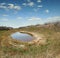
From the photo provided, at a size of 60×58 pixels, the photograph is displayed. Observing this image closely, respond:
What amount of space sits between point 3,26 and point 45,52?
3.60 feet

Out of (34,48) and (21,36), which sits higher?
(21,36)

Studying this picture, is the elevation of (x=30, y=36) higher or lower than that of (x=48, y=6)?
lower

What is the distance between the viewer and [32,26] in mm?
3871

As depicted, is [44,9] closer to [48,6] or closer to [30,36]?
[48,6]

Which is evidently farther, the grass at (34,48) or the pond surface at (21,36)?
the pond surface at (21,36)

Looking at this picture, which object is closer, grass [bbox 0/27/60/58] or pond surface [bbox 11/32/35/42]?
grass [bbox 0/27/60/58]

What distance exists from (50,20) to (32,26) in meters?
0.44

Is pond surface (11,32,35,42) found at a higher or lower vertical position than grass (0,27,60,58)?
higher

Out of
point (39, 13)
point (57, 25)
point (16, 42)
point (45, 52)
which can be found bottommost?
point (45, 52)

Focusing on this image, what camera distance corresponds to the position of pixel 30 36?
382 cm

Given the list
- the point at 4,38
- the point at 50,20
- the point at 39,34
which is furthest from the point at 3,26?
the point at 50,20

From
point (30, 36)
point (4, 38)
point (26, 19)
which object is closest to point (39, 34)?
point (30, 36)

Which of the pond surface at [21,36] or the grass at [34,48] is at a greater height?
the pond surface at [21,36]

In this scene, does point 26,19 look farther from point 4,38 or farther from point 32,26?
point 4,38
